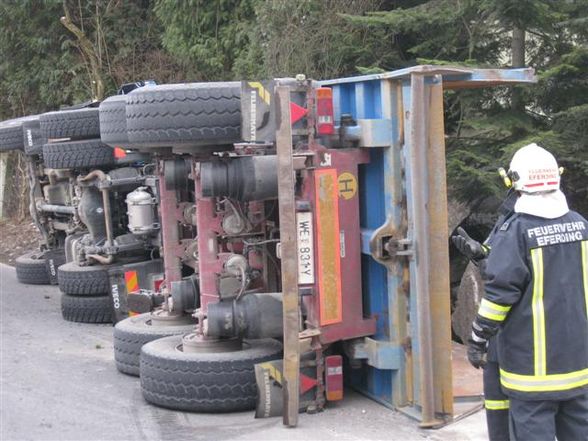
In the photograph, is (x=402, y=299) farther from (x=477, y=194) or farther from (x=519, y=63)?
(x=519, y=63)

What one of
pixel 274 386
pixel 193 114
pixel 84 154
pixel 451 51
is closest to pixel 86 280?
pixel 84 154

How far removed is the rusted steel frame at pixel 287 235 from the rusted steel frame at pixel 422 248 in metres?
0.71

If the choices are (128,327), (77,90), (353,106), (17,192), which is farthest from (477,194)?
(17,192)

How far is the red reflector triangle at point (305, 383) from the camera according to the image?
5184 millimetres

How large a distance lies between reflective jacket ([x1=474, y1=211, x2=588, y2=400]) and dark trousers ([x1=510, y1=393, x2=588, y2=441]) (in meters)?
0.06

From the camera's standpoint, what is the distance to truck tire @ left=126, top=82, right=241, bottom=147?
5.35m

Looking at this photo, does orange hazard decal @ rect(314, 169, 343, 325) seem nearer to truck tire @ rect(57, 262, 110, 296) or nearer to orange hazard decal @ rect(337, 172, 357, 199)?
orange hazard decal @ rect(337, 172, 357, 199)

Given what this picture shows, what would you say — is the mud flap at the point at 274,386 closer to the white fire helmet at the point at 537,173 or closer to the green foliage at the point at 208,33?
the white fire helmet at the point at 537,173

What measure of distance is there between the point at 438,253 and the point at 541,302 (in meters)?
1.21

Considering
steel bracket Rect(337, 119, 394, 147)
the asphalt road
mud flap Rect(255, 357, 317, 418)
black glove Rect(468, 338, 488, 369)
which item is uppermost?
steel bracket Rect(337, 119, 394, 147)

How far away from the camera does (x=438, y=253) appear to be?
16.5 feet

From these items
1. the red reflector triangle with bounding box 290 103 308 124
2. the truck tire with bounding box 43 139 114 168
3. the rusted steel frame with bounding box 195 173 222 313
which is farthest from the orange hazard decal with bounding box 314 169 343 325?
the truck tire with bounding box 43 139 114 168

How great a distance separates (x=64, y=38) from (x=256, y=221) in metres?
11.6

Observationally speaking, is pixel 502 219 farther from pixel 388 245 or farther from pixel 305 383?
pixel 305 383
